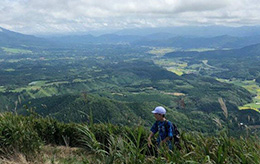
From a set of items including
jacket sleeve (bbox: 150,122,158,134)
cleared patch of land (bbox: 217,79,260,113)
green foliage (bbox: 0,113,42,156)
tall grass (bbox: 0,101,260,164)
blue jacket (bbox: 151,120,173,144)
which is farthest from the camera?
cleared patch of land (bbox: 217,79,260,113)

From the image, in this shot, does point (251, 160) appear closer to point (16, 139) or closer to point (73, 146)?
point (16, 139)

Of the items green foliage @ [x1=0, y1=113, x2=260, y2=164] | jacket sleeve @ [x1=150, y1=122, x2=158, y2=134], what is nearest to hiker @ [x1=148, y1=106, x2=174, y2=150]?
jacket sleeve @ [x1=150, y1=122, x2=158, y2=134]

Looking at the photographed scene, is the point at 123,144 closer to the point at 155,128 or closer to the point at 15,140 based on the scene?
the point at 155,128

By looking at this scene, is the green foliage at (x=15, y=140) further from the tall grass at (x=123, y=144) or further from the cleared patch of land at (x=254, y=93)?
the cleared patch of land at (x=254, y=93)

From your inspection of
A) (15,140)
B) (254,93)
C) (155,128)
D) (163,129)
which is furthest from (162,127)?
(254,93)

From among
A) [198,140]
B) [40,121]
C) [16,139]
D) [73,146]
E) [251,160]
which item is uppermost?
[251,160]

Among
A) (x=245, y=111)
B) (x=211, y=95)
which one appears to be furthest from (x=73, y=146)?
(x=211, y=95)

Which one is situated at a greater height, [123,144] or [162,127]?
[123,144]

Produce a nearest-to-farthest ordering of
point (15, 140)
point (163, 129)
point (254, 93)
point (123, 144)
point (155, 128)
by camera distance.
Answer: point (123, 144) → point (15, 140) → point (163, 129) → point (155, 128) → point (254, 93)

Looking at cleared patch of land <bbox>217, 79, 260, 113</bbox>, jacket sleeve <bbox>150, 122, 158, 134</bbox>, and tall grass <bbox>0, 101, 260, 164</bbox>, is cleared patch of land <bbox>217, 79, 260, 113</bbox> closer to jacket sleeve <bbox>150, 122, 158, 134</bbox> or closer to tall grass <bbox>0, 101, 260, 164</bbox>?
jacket sleeve <bbox>150, 122, 158, 134</bbox>

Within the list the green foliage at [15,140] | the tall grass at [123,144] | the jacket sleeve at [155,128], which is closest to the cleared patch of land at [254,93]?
the jacket sleeve at [155,128]

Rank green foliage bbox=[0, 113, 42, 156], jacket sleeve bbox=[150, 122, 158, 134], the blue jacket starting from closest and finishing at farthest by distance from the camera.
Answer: green foliage bbox=[0, 113, 42, 156]
the blue jacket
jacket sleeve bbox=[150, 122, 158, 134]

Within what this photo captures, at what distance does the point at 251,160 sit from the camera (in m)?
3.65

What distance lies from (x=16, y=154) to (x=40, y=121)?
295 centimetres
